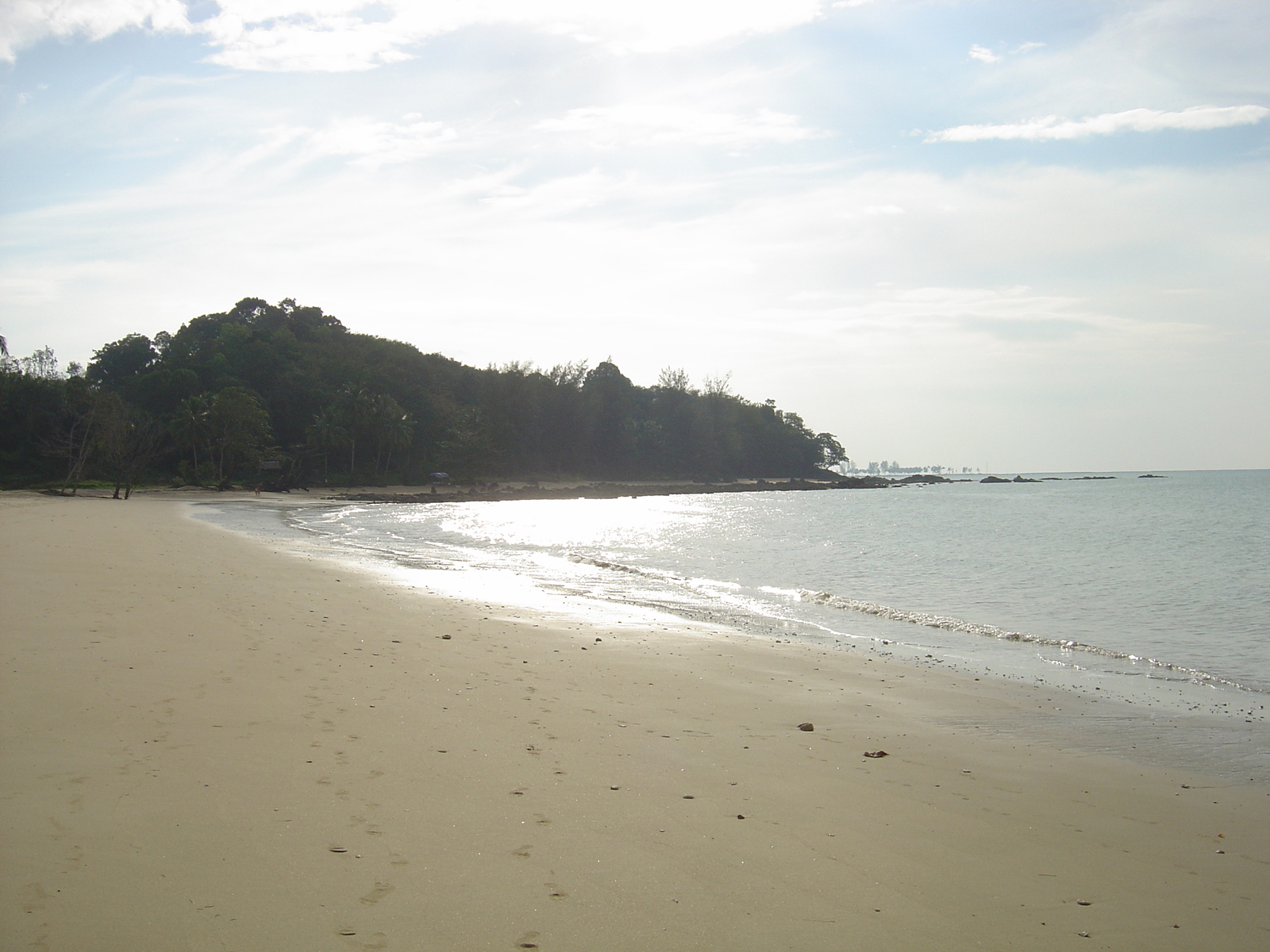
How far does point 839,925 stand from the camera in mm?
3617

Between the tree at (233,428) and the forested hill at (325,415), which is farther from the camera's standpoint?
the tree at (233,428)

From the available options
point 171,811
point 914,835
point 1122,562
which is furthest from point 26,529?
point 1122,562

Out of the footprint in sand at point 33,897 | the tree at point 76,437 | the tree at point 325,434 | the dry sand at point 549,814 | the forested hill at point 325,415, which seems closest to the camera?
the footprint in sand at point 33,897

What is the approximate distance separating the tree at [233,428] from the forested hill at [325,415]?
13 centimetres

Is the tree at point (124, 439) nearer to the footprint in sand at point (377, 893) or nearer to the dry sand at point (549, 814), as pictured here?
the dry sand at point (549, 814)

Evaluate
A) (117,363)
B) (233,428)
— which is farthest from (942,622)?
(117,363)

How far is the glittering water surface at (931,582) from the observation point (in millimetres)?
11258

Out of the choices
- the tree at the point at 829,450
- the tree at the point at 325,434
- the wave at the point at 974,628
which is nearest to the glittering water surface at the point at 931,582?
the wave at the point at 974,628

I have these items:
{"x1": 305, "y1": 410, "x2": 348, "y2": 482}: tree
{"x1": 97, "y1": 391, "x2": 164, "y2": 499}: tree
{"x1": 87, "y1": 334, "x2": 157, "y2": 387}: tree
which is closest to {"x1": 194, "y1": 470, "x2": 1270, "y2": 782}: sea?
{"x1": 97, "y1": 391, "x2": 164, "y2": 499}: tree

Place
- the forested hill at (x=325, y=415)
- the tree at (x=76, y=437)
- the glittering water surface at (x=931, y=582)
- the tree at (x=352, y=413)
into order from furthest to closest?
1. the tree at (x=352, y=413)
2. the forested hill at (x=325, y=415)
3. the tree at (x=76, y=437)
4. the glittering water surface at (x=931, y=582)

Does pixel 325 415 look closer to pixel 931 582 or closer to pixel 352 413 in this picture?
pixel 352 413

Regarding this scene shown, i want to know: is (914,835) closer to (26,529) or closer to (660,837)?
(660,837)

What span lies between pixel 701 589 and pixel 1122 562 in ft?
49.6

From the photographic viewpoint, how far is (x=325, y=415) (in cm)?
7556
